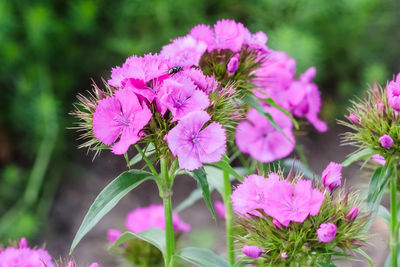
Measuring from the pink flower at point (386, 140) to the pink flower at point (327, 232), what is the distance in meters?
0.23

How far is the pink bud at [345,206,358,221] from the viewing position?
1092 millimetres

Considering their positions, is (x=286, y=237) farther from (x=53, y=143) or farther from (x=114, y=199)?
(x=53, y=143)

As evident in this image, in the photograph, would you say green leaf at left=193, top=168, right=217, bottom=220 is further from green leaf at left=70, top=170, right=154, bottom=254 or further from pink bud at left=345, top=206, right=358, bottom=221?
pink bud at left=345, top=206, right=358, bottom=221

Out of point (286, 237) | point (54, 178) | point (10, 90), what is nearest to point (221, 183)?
point (286, 237)

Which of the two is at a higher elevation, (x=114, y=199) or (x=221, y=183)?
(x=221, y=183)

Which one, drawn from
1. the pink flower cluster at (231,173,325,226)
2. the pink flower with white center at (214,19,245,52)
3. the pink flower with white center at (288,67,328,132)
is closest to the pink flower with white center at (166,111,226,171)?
the pink flower cluster at (231,173,325,226)

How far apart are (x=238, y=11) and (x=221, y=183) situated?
2.24 meters

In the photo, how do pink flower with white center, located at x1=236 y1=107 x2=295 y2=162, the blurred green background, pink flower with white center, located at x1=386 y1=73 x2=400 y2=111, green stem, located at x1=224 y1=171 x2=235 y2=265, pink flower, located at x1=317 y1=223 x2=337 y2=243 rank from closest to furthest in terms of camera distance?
pink flower, located at x1=317 y1=223 x2=337 y2=243 < pink flower with white center, located at x1=386 y1=73 x2=400 y2=111 < green stem, located at x1=224 y1=171 x2=235 y2=265 < pink flower with white center, located at x1=236 y1=107 x2=295 y2=162 < the blurred green background

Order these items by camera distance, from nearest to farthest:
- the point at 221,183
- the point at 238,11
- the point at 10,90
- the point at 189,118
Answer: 1. the point at 189,118
2. the point at 221,183
3. the point at 10,90
4. the point at 238,11

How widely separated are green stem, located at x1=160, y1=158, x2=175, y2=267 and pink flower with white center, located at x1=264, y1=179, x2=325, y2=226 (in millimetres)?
209

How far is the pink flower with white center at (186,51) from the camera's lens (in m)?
1.23

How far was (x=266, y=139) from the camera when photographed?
5.02 feet

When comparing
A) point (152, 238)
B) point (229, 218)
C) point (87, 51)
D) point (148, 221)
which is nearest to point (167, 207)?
Result: point (152, 238)

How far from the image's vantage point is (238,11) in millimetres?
3561
